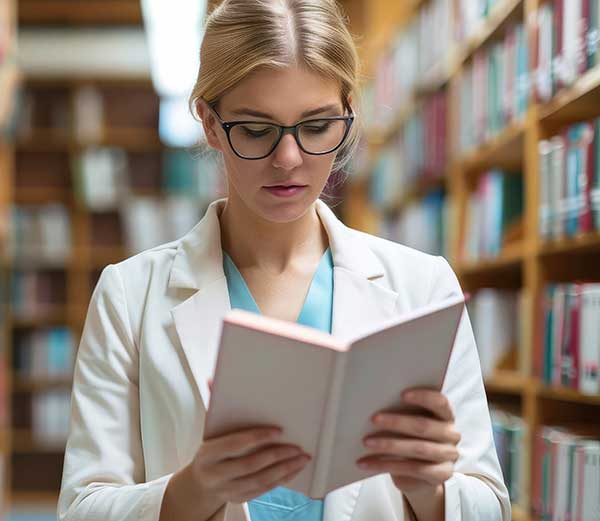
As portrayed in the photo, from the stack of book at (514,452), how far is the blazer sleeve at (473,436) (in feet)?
4.79

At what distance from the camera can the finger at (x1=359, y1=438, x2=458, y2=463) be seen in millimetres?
1228

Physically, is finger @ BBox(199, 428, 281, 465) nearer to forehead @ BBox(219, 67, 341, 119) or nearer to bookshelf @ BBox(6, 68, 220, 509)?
forehead @ BBox(219, 67, 341, 119)

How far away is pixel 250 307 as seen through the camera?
157cm

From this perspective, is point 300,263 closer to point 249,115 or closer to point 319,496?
point 249,115

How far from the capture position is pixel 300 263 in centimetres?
162

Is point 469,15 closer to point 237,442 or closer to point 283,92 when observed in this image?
point 283,92

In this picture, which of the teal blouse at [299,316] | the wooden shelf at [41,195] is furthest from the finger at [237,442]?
the wooden shelf at [41,195]

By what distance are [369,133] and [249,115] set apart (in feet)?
15.0

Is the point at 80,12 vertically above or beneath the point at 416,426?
above

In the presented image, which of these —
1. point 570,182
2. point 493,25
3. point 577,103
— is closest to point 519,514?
point 570,182

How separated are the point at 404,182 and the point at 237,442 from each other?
3.94 m

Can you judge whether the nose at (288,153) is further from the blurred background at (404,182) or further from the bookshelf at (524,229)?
the bookshelf at (524,229)

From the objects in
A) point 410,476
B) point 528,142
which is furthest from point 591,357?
point 410,476

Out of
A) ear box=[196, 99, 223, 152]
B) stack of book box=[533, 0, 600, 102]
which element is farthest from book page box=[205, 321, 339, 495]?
stack of book box=[533, 0, 600, 102]
